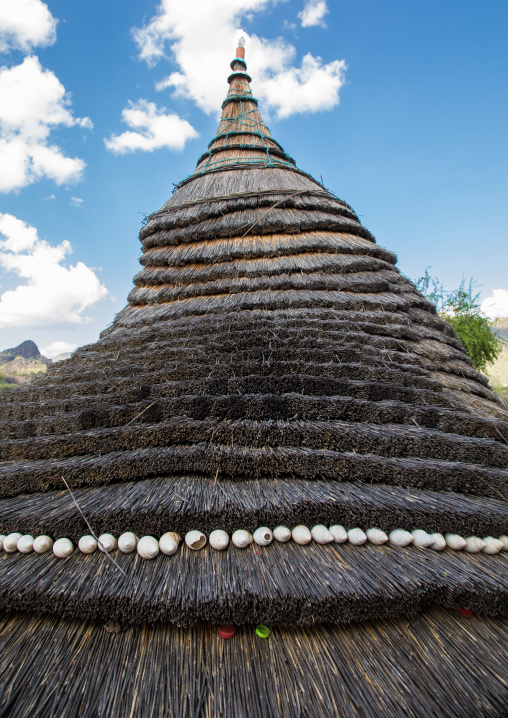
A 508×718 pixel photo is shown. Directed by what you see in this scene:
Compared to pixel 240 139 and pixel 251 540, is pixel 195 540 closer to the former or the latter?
pixel 251 540

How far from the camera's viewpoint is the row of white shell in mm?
1705

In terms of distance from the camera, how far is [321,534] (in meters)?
1.76

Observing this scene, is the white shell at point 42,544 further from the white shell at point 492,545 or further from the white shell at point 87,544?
the white shell at point 492,545

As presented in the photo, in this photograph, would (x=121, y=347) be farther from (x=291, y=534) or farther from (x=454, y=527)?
(x=454, y=527)

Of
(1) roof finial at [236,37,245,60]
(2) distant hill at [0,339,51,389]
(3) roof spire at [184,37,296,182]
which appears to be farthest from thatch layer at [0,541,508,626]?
(2) distant hill at [0,339,51,389]

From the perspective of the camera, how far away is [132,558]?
5.62ft

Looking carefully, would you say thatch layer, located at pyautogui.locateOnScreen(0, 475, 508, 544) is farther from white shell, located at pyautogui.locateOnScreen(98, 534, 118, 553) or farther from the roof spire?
the roof spire

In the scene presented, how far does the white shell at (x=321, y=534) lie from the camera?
1.76m

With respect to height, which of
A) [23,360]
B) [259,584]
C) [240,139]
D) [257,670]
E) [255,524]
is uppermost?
[240,139]

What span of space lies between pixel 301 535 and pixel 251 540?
0.87 feet

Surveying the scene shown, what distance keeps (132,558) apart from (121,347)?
6.88 ft

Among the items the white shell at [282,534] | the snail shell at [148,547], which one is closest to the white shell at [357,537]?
the white shell at [282,534]

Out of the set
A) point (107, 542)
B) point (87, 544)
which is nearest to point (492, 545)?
point (107, 542)

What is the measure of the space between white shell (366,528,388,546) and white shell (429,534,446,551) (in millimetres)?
276
